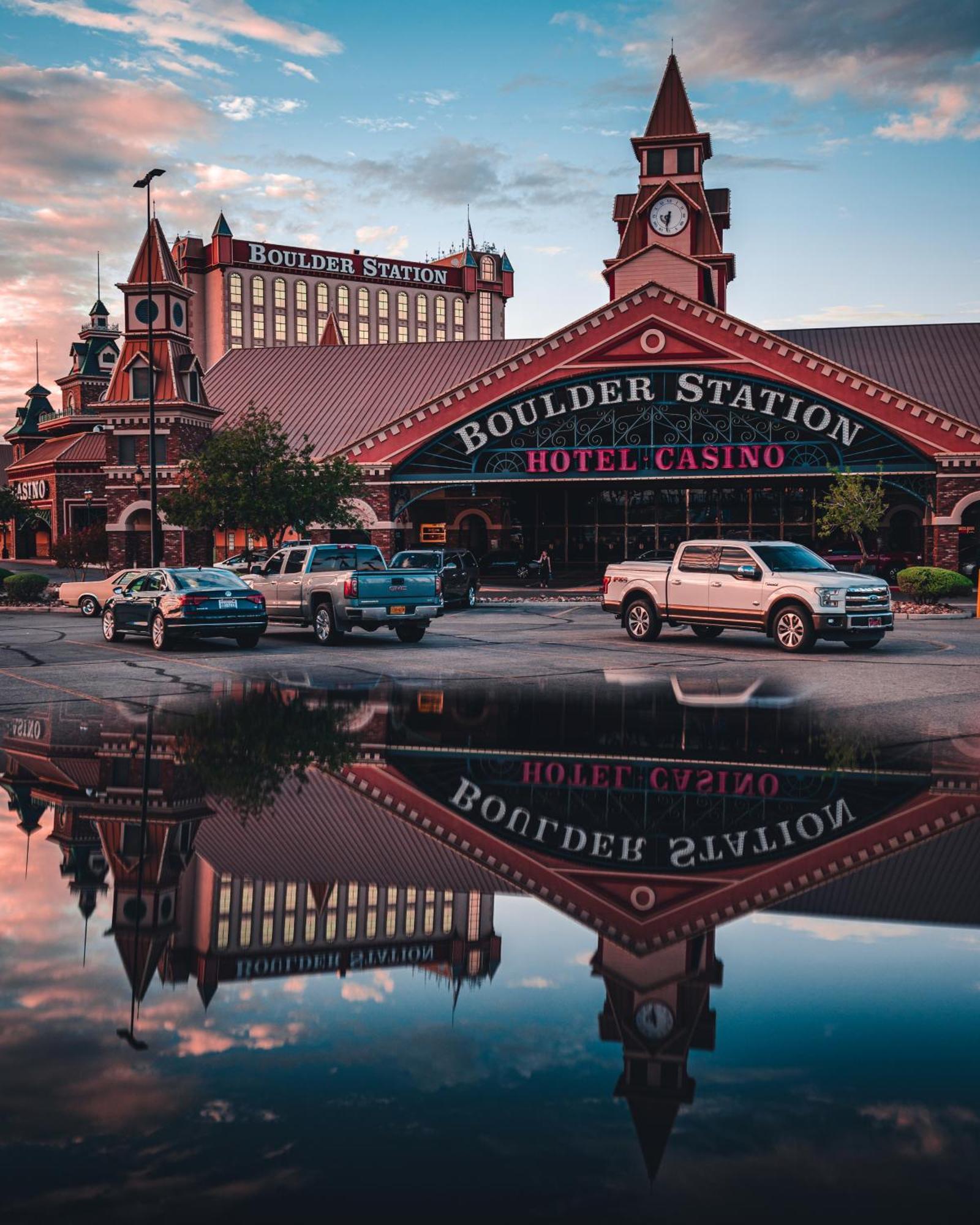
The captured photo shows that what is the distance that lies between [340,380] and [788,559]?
4105 centimetres

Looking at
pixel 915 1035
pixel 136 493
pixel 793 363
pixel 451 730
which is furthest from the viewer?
pixel 136 493

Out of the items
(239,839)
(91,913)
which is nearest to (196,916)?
(91,913)

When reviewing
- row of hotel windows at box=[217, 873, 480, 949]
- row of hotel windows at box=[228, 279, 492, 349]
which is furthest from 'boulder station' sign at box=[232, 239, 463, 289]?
row of hotel windows at box=[217, 873, 480, 949]

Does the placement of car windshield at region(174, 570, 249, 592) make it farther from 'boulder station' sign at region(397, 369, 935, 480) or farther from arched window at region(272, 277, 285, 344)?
arched window at region(272, 277, 285, 344)

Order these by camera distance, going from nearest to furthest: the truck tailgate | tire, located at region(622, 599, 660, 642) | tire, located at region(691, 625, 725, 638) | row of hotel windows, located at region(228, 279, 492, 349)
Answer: the truck tailgate < tire, located at region(622, 599, 660, 642) < tire, located at region(691, 625, 725, 638) < row of hotel windows, located at region(228, 279, 492, 349)

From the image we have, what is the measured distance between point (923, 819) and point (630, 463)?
1525 inches

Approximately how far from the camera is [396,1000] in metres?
5.09

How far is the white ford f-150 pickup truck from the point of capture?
20.9 metres

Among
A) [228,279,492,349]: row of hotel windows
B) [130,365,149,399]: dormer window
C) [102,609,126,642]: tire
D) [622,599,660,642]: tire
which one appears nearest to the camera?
[622,599,660,642]: tire

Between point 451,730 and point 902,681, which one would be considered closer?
point 451,730

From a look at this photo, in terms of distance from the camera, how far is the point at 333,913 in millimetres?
6215

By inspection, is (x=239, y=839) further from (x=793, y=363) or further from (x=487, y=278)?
(x=487, y=278)

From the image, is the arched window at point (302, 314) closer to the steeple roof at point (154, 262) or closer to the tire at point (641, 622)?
the steeple roof at point (154, 262)

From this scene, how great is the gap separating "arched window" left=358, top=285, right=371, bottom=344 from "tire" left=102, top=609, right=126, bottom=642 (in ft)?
375
